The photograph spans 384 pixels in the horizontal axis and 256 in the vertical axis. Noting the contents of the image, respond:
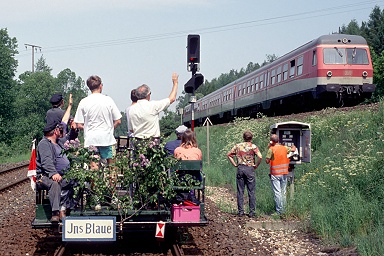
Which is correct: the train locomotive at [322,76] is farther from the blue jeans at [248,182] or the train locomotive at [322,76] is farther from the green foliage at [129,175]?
the green foliage at [129,175]

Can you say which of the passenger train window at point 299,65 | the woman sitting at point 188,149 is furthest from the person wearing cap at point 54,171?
the passenger train window at point 299,65

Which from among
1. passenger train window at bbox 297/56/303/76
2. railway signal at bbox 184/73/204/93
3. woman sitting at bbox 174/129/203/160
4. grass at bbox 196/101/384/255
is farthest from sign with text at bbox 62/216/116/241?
passenger train window at bbox 297/56/303/76

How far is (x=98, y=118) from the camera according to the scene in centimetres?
738

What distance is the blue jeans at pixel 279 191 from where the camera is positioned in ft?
33.5

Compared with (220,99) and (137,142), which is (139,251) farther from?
(220,99)

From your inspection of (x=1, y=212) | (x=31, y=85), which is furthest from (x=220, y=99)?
(x=31, y=85)

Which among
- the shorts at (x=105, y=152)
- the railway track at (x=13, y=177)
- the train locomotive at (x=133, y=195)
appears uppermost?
the shorts at (x=105, y=152)

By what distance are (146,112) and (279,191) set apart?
3667 mm

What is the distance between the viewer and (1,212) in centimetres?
1148

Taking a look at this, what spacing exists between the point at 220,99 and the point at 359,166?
31.7 meters

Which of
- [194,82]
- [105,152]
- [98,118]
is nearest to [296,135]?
[194,82]

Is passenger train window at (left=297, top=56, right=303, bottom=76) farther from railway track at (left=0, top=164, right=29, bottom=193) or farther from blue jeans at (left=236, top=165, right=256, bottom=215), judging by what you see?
blue jeans at (left=236, top=165, right=256, bottom=215)

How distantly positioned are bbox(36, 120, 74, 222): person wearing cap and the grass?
377 centimetres

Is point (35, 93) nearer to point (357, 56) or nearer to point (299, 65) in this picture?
point (299, 65)
